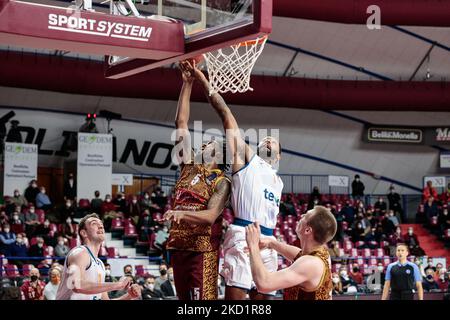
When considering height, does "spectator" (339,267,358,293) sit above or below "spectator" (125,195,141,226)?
below

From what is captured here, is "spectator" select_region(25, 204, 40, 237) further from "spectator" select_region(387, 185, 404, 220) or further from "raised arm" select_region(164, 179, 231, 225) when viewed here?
"raised arm" select_region(164, 179, 231, 225)

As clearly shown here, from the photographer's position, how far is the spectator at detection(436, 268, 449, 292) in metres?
21.1

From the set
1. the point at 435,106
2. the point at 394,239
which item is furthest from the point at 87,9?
the point at 435,106

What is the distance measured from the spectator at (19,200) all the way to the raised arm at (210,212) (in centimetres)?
1611

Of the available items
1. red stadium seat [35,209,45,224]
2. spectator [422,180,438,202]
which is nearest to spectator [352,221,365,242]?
spectator [422,180,438,202]

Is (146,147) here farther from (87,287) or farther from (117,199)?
(87,287)

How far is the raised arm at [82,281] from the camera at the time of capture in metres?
6.97

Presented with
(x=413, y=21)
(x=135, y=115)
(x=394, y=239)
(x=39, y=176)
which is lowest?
(x=394, y=239)

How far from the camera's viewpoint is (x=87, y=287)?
23.2 ft

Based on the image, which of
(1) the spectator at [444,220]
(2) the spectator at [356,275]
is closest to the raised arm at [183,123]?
(2) the spectator at [356,275]

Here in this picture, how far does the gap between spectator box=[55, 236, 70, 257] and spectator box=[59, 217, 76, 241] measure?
30.2 inches

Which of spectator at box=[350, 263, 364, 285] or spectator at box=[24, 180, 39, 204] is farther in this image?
spectator at box=[24, 180, 39, 204]

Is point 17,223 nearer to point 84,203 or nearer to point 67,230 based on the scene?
point 67,230

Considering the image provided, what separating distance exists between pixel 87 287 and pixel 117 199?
17.2m
